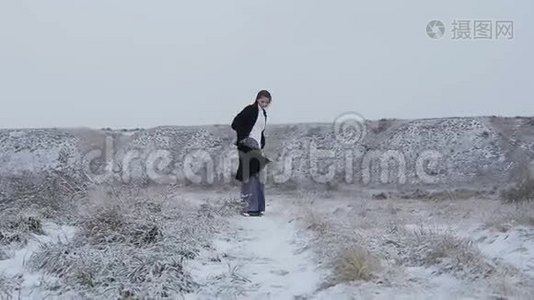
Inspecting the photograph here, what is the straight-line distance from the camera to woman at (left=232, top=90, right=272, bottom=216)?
7.96m

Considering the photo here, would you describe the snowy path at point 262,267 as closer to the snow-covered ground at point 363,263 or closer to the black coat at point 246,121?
the snow-covered ground at point 363,263

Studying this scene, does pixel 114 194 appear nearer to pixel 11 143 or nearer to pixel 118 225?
pixel 118 225

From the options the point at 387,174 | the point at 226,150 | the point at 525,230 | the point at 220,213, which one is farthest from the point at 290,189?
the point at 525,230

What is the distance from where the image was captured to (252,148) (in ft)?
26.2

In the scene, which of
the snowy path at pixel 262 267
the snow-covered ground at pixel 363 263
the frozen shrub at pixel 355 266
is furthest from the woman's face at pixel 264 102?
the frozen shrub at pixel 355 266

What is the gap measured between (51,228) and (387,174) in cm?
1672

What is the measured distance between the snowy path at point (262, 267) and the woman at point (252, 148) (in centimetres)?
125

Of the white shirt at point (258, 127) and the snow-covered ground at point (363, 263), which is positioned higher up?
the white shirt at point (258, 127)

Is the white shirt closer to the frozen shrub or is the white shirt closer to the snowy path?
the snowy path

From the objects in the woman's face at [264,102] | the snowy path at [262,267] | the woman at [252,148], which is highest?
the woman's face at [264,102]

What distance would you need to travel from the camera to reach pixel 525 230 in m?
5.17

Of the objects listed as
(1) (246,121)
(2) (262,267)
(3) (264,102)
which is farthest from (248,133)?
(2) (262,267)

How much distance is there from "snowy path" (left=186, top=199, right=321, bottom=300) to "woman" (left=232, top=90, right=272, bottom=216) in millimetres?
1251

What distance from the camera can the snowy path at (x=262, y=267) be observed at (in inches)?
153
